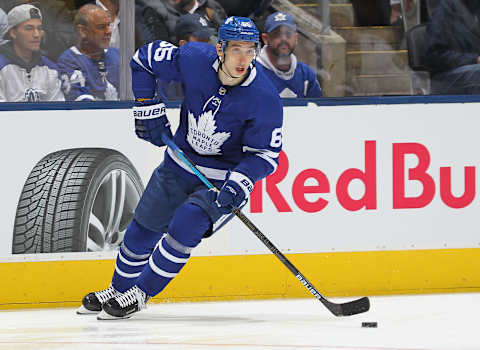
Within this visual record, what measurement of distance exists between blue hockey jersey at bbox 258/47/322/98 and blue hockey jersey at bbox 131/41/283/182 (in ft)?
1.96

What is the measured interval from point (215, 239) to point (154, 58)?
92 centimetres

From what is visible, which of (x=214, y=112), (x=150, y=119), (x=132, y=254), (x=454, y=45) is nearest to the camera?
(x=214, y=112)

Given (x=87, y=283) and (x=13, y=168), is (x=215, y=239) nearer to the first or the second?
(x=87, y=283)

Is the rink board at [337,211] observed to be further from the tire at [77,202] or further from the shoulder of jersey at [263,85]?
the shoulder of jersey at [263,85]

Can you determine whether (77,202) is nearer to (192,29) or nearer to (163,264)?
(163,264)

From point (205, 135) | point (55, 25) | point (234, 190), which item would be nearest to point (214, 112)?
point (205, 135)

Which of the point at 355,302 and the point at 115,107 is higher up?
the point at 115,107

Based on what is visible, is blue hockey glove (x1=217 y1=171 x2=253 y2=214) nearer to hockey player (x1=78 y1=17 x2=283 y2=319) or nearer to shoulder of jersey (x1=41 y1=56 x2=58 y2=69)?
hockey player (x1=78 y1=17 x2=283 y2=319)

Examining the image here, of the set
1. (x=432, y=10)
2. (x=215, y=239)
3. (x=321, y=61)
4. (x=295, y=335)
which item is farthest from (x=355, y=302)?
(x=432, y=10)

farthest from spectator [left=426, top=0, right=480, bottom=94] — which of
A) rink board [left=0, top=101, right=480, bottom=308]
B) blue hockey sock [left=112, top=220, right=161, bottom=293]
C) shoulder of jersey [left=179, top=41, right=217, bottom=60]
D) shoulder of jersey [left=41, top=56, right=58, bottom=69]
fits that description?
shoulder of jersey [left=41, top=56, right=58, bottom=69]

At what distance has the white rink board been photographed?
4223 millimetres

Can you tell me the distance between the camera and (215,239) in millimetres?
4305

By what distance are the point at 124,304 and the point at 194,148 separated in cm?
66

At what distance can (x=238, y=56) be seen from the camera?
357 centimetres
